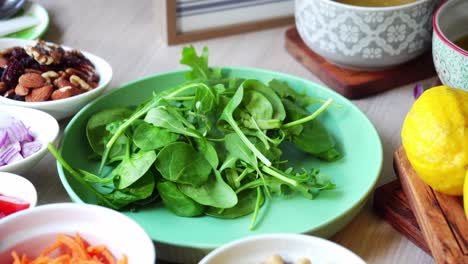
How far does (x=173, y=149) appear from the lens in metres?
0.82

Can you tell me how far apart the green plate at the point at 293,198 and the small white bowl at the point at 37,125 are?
2 cm

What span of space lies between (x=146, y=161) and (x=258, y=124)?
6.2 inches

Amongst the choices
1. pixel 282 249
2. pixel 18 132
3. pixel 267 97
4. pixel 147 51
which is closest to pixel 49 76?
pixel 18 132

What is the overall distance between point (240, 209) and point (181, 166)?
9cm

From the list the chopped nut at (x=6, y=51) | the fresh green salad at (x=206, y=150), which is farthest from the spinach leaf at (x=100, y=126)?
the chopped nut at (x=6, y=51)

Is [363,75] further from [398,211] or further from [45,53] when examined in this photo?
[45,53]

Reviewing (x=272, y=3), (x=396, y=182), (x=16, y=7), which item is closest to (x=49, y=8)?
(x=16, y=7)

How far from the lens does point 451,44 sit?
0.92 meters

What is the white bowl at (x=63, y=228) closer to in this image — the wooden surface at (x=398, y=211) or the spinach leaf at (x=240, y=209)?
the spinach leaf at (x=240, y=209)

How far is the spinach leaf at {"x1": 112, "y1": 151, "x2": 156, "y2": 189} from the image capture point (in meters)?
0.80

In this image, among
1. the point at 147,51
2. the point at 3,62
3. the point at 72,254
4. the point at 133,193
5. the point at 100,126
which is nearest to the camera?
the point at 72,254

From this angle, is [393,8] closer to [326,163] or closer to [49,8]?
[326,163]

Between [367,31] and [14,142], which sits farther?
[367,31]

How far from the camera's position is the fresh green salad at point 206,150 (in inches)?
31.8
